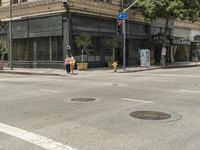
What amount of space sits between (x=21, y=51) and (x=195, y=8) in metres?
18.4

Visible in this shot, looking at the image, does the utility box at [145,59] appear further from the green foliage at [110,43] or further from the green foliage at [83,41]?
the green foliage at [83,41]

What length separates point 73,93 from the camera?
14.0 metres

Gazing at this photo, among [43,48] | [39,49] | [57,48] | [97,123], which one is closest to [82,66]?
[57,48]

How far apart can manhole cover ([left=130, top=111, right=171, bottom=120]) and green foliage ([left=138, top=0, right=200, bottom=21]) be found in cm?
2699

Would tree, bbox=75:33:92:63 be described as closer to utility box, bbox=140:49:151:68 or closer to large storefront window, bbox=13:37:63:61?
large storefront window, bbox=13:37:63:61

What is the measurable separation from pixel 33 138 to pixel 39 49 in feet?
90.9

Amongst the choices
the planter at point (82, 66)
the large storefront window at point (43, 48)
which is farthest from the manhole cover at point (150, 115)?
the large storefront window at point (43, 48)

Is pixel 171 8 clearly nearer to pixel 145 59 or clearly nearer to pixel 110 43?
pixel 145 59

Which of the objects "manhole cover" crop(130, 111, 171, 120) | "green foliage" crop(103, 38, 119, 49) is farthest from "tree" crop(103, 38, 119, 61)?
"manhole cover" crop(130, 111, 171, 120)

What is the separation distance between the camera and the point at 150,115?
9.28 m

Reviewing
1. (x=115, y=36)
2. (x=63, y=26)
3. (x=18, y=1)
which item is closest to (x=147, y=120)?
(x=63, y=26)

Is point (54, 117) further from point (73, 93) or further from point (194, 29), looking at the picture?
point (194, 29)

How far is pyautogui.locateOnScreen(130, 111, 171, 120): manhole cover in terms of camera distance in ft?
29.6

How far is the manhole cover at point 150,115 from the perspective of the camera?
9.01 metres
